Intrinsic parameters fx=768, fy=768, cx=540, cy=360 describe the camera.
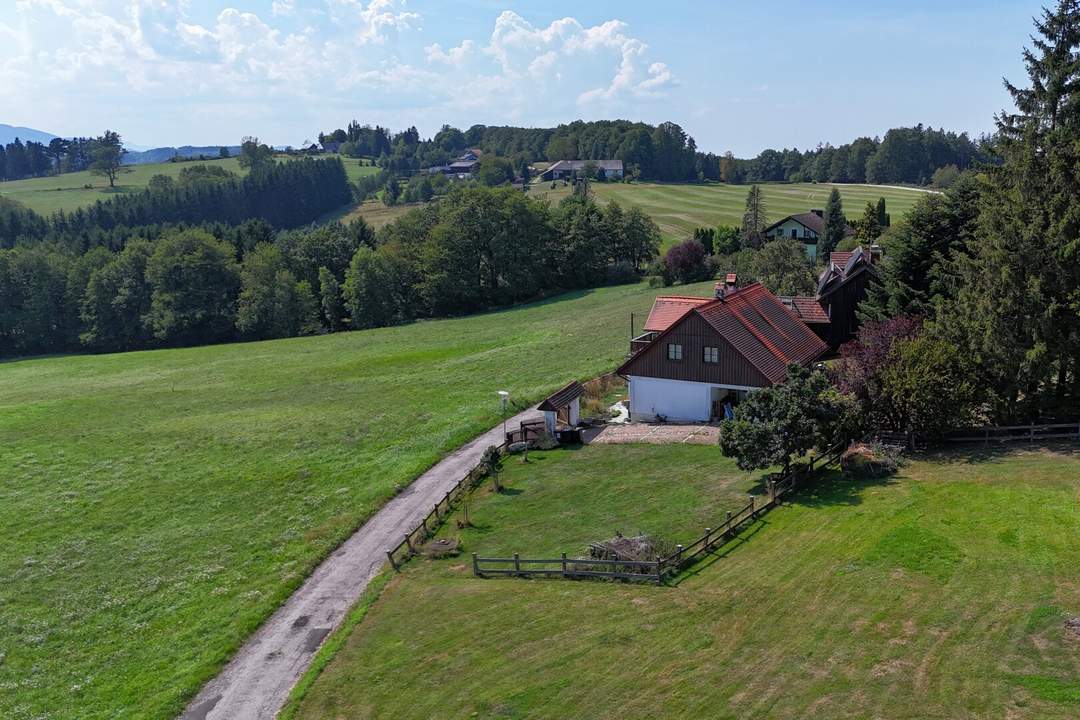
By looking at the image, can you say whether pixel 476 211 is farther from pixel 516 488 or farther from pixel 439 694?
pixel 439 694

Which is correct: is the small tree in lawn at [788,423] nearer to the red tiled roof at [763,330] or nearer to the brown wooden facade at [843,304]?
the red tiled roof at [763,330]

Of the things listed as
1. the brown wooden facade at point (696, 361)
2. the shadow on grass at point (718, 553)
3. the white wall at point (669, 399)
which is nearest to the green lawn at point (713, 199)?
the white wall at point (669, 399)

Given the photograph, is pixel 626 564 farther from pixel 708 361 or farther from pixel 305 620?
pixel 708 361

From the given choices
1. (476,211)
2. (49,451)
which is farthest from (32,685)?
(476,211)

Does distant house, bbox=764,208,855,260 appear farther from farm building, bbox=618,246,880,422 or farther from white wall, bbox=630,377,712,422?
white wall, bbox=630,377,712,422

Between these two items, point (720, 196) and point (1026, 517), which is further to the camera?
point (720, 196)
